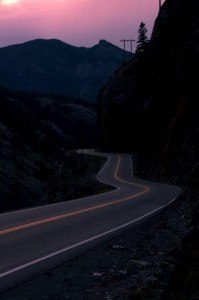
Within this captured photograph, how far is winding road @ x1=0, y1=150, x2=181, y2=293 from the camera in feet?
32.8

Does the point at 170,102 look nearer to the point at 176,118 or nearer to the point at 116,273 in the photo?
the point at 176,118

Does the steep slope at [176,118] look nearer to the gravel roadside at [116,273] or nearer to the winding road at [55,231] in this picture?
the gravel roadside at [116,273]

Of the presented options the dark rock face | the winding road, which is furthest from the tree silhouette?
the winding road

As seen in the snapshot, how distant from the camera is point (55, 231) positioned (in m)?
13.9

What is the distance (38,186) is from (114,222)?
98.4m

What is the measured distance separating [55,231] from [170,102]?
115ft

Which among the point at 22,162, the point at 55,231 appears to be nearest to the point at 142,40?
the point at 22,162

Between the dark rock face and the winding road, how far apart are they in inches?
188

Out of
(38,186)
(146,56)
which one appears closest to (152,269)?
(146,56)

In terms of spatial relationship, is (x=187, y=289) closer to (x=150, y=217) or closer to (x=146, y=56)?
(x=150, y=217)

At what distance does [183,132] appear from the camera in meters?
39.9

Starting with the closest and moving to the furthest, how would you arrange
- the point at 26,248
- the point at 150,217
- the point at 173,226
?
the point at 26,248 < the point at 173,226 < the point at 150,217

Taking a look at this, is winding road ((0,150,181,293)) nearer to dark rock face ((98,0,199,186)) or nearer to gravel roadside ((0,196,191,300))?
gravel roadside ((0,196,191,300))

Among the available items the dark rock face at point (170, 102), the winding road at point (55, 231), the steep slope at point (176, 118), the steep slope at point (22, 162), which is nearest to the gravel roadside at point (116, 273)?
the winding road at point (55, 231)
